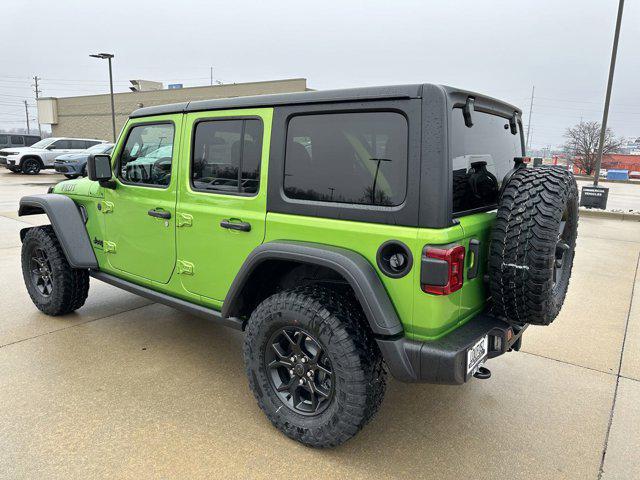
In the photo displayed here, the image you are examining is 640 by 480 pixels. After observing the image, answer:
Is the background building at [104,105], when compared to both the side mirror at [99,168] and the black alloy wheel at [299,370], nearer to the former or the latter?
the side mirror at [99,168]

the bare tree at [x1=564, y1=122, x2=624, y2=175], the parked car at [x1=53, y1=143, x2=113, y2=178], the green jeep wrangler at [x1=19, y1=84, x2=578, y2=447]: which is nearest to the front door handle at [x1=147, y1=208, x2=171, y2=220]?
the green jeep wrangler at [x1=19, y1=84, x2=578, y2=447]

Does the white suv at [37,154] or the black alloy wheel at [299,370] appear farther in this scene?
the white suv at [37,154]

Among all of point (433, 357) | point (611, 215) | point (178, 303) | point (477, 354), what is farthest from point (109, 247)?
point (611, 215)

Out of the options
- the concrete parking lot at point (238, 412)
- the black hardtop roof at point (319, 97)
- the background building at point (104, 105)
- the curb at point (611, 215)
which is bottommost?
the concrete parking lot at point (238, 412)

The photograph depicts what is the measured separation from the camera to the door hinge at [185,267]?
309 cm

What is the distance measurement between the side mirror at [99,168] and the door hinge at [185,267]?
37.4 inches

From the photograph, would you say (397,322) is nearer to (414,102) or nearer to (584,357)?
(414,102)

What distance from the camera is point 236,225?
2.74 m

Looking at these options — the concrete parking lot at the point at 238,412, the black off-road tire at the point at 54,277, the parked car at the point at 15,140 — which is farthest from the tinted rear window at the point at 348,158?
the parked car at the point at 15,140

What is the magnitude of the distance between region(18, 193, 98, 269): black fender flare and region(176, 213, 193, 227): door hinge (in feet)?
4.01

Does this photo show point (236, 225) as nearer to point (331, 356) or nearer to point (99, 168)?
point (331, 356)

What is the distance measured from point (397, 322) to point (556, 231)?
2.81 feet

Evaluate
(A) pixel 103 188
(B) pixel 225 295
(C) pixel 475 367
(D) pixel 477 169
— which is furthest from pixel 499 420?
(A) pixel 103 188

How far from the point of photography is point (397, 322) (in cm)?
223
